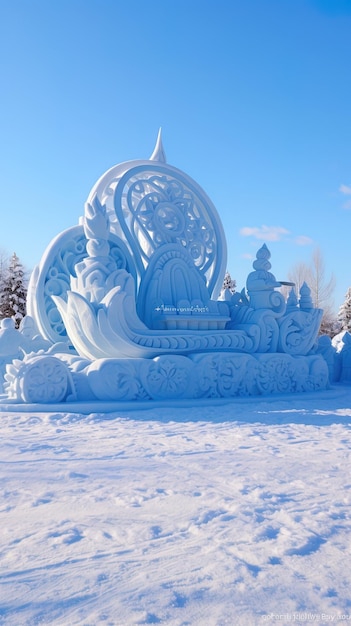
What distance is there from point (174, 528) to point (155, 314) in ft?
14.8

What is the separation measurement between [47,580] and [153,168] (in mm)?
6764

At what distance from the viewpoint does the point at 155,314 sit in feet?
21.5

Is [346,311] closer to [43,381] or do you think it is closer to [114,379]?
[114,379]

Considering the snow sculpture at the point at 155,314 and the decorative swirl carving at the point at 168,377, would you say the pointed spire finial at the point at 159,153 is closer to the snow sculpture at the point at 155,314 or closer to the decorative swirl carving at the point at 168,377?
the snow sculpture at the point at 155,314

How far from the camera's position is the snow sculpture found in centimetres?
548

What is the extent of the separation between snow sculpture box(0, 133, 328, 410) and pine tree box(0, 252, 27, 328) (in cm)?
992

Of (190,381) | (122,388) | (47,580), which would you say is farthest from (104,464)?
(190,381)

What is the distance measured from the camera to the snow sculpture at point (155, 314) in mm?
5481

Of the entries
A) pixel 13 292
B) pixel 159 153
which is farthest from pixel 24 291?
pixel 159 153

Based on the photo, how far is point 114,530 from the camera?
6.98 ft

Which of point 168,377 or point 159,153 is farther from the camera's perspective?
point 159,153

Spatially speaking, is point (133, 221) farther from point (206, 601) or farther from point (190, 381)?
point (206, 601)

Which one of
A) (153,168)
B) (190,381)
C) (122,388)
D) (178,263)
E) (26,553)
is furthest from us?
(153,168)

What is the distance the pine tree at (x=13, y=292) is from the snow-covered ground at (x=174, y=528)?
13.5 meters
